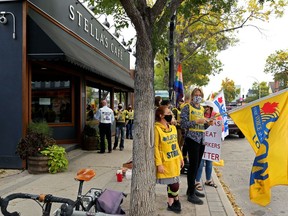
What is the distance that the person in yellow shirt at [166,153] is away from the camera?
4688mm

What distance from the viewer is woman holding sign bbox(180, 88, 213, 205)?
5.34m

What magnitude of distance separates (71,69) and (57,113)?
1668 mm

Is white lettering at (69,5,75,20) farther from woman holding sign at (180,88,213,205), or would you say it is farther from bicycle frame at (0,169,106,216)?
bicycle frame at (0,169,106,216)

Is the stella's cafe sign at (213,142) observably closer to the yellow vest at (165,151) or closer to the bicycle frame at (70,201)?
the yellow vest at (165,151)

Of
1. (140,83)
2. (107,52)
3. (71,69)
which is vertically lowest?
(140,83)

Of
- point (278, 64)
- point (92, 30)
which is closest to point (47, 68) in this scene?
point (92, 30)

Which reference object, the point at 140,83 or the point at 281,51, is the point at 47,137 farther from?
the point at 281,51

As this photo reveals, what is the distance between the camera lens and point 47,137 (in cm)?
784

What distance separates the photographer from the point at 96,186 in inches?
254

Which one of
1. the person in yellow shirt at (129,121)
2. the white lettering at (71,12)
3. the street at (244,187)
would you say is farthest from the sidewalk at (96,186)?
the person in yellow shirt at (129,121)

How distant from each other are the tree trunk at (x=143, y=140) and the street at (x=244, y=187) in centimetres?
208

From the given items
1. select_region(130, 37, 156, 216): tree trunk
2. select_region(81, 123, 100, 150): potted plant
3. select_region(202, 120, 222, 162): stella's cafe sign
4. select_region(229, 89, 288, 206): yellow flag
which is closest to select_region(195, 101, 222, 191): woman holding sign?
select_region(202, 120, 222, 162): stella's cafe sign

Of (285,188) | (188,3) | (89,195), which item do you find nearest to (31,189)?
(89,195)

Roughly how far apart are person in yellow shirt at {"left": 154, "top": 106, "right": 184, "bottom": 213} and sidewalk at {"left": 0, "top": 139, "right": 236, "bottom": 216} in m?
0.50
